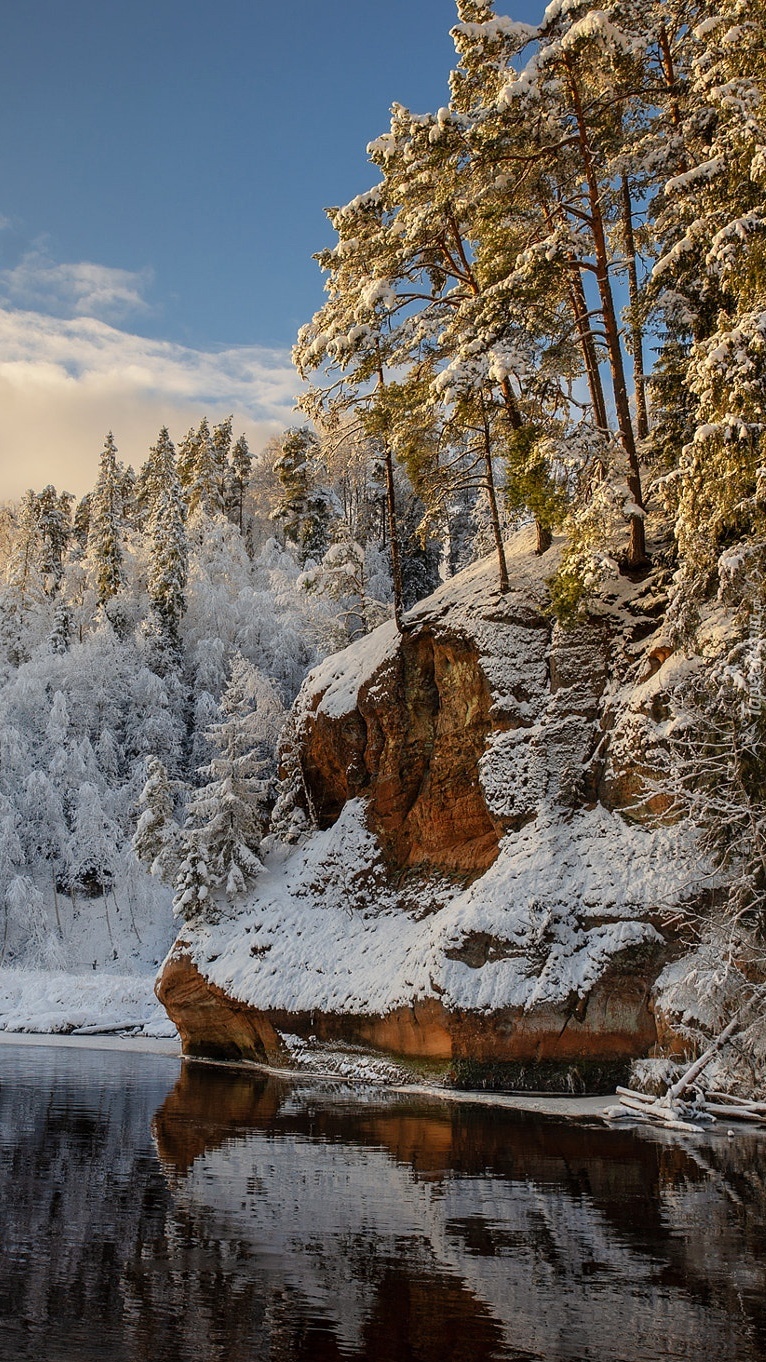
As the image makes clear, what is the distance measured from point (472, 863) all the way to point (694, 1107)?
8.93 metres

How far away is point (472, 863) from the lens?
2323 centimetres

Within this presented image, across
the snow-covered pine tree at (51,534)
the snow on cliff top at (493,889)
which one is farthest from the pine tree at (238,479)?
the snow on cliff top at (493,889)

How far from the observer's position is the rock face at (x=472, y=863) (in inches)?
716

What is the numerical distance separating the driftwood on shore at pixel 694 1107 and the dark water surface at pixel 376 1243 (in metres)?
1.18

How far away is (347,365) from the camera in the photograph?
2405cm

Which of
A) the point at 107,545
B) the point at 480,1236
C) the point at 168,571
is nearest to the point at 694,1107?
the point at 480,1236

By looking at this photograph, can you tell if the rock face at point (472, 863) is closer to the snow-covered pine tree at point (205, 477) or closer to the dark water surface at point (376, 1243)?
the dark water surface at point (376, 1243)

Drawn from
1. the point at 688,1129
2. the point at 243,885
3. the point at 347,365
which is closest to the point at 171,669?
the point at 243,885

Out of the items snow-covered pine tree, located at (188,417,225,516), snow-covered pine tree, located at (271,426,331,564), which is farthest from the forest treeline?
snow-covered pine tree, located at (188,417,225,516)

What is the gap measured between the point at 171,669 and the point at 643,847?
38288 millimetres

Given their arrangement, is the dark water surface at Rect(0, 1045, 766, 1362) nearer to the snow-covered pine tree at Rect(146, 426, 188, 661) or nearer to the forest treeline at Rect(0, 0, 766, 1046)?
the forest treeline at Rect(0, 0, 766, 1046)

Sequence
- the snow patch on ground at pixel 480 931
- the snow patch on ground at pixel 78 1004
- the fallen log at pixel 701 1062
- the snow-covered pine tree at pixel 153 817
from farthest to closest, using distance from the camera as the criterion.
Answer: the snow-covered pine tree at pixel 153 817
the snow patch on ground at pixel 78 1004
the snow patch on ground at pixel 480 931
the fallen log at pixel 701 1062

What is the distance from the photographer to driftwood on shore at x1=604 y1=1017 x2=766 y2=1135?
1457cm

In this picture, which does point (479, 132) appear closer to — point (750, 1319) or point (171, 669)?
point (750, 1319)
